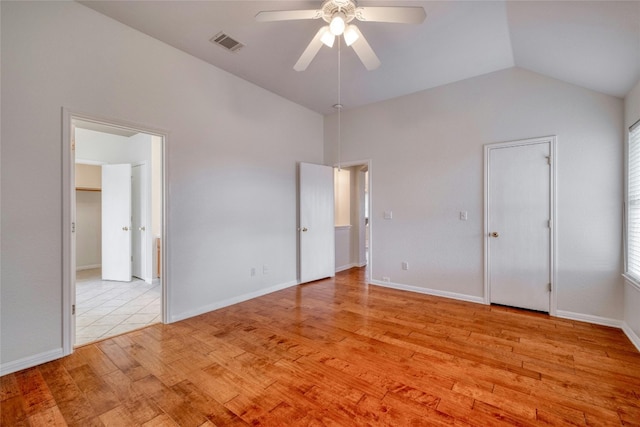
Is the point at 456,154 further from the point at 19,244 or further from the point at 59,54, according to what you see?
the point at 19,244

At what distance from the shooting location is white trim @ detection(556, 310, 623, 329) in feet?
9.45

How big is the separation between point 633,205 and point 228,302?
4540 mm

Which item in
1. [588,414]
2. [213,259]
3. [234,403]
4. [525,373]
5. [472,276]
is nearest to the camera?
[588,414]

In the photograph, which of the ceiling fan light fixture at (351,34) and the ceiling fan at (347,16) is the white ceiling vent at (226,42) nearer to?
the ceiling fan at (347,16)

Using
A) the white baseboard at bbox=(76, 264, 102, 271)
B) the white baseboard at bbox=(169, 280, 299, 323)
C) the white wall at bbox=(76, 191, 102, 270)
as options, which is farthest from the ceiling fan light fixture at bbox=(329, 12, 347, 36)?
the white baseboard at bbox=(76, 264, 102, 271)

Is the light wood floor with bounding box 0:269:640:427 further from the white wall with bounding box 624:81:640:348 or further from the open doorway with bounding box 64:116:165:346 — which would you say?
the open doorway with bounding box 64:116:165:346

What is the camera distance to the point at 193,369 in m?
2.14

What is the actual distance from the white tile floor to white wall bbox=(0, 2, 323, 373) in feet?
1.55

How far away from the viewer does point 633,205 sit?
266 cm

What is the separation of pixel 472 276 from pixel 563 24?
9.25ft

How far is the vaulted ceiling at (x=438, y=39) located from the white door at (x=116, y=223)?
2.94 meters

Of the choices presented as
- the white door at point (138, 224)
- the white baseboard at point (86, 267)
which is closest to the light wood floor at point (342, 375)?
the white door at point (138, 224)

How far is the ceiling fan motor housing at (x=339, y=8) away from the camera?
2.06 metres

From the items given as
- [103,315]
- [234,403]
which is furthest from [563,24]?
[103,315]
